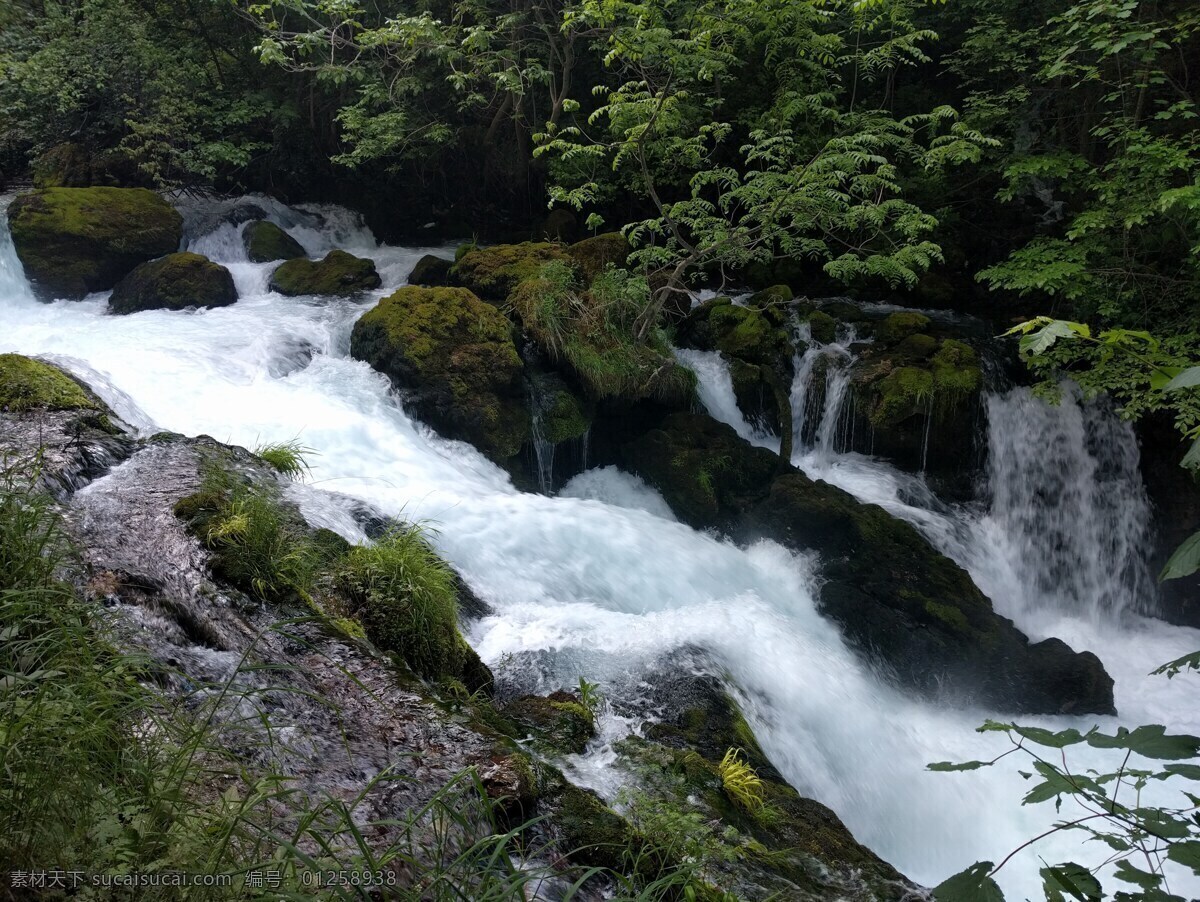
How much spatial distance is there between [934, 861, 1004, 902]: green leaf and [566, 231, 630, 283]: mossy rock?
9312 millimetres

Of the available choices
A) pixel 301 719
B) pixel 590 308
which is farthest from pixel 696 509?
pixel 301 719

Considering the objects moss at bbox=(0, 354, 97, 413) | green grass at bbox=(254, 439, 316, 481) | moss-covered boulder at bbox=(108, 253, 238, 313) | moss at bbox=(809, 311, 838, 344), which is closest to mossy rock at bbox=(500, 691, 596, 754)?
green grass at bbox=(254, 439, 316, 481)

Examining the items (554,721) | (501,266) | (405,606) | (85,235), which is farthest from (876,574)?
(85,235)

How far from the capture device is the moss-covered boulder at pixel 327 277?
36.7 ft

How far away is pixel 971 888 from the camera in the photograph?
137 cm

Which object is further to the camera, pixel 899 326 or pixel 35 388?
pixel 899 326

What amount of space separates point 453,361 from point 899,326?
6.19 meters

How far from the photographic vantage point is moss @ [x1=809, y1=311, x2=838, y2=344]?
10531 millimetres

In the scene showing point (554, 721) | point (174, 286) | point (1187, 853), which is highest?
point (1187, 853)

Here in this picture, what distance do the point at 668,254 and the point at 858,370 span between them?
10.3 ft

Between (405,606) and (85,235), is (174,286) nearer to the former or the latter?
(85,235)

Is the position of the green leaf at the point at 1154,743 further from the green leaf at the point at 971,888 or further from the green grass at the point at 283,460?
the green grass at the point at 283,460

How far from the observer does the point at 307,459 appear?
6809mm

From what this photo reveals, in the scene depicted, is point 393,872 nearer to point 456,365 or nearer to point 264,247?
point 456,365
